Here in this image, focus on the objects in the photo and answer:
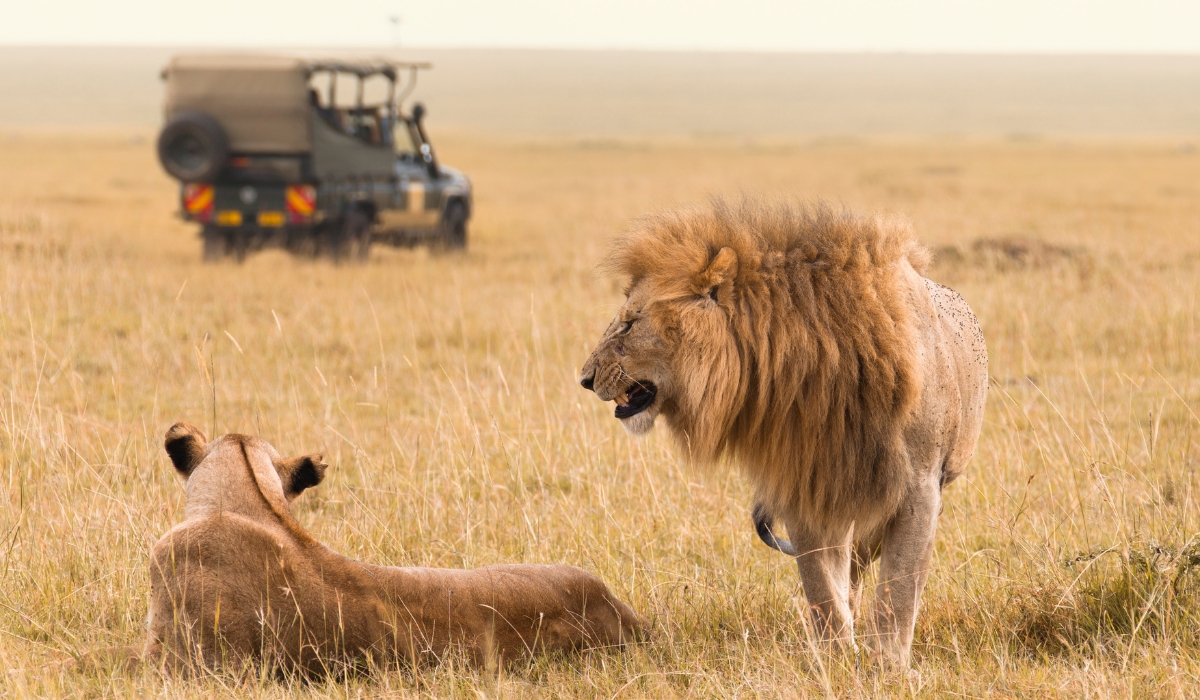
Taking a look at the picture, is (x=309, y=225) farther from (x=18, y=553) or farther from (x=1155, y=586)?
(x=1155, y=586)

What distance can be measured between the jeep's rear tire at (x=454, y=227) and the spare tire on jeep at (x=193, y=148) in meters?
3.60

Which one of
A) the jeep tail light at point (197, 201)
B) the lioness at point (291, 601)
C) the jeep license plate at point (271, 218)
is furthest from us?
the jeep license plate at point (271, 218)

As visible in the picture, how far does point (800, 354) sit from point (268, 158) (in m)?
13.3

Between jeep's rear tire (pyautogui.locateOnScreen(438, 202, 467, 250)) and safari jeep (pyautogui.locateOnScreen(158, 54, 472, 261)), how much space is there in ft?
4.14

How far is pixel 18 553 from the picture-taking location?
4.37 meters

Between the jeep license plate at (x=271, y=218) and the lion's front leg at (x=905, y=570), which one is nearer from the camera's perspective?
the lion's front leg at (x=905, y=570)

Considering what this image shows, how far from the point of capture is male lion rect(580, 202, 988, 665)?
3.51 m

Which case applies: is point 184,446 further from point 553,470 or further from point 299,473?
point 553,470

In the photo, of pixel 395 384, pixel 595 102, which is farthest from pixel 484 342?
pixel 595 102

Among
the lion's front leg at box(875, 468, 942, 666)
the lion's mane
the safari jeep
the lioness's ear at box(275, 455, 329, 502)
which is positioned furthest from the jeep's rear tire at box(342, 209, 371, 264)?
the lion's front leg at box(875, 468, 942, 666)

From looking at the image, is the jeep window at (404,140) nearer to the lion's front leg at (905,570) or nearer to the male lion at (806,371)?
the male lion at (806,371)

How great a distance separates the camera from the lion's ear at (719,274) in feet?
11.5

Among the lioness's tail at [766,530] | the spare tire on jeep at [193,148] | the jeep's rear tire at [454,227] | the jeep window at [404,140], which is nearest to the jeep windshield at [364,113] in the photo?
the jeep window at [404,140]

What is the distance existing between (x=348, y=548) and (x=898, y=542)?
7.43 ft
